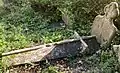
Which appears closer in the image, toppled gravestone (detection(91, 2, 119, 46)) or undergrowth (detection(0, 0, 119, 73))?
toppled gravestone (detection(91, 2, 119, 46))

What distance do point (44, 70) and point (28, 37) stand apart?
56.7 inches

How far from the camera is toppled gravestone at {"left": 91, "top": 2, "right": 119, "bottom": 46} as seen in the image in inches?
199

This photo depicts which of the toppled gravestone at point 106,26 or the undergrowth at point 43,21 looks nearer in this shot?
the toppled gravestone at point 106,26

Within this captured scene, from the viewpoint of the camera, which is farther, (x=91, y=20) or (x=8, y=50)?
(x=91, y=20)

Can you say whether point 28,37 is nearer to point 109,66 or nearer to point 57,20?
point 57,20

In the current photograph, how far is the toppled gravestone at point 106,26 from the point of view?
199 inches

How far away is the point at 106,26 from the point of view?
530 cm

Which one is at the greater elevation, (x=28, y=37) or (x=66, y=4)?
(x=66, y=4)

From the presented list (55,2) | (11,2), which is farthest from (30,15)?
(11,2)

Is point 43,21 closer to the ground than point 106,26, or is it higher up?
higher up

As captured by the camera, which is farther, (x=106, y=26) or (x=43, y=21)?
(x=43, y=21)

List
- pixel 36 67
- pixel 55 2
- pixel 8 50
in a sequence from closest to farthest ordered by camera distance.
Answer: pixel 36 67 → pixel 8 50 → pixel 55 2

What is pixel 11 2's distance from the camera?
27.4 ft

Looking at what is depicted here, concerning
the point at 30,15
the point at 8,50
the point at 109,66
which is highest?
the point at 30,15
